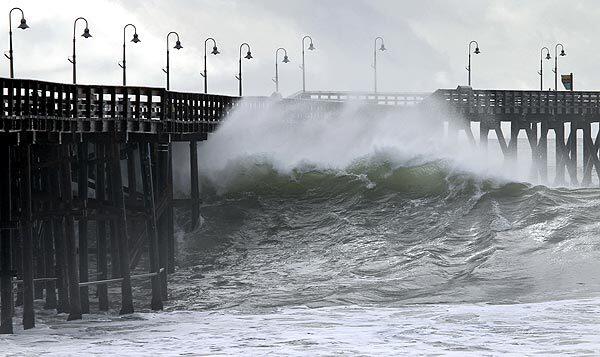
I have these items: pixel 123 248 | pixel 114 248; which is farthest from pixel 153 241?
pixel 123 248

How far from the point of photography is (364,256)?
46.8 metres

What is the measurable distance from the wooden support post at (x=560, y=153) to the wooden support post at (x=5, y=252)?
36.5 metres

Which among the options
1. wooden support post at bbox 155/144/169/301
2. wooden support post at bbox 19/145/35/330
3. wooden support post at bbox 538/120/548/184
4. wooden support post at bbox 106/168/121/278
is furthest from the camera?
wooden support post at bbox 538/120/548/184

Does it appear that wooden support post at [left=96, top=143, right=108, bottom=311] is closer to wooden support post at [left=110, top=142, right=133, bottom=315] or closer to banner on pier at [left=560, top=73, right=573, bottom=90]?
wooden support post at [left=110, top=142, right=133, bottom=315]

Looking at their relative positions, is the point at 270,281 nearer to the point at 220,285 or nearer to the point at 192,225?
the point at 220,285

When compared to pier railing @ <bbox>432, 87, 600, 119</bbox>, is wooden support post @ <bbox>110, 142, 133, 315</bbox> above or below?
below

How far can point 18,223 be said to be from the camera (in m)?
34.9

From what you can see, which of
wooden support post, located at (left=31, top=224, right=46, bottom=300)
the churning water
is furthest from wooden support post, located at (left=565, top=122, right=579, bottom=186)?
wooden support post, located at (left=31, top=224, right=46, bottom=300)

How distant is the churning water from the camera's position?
1266 inches

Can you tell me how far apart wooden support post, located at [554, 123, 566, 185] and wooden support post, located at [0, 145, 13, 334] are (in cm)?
3655

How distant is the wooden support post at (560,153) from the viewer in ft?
220

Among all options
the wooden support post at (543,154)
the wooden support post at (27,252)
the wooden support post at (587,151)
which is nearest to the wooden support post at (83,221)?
the wooden support post at (27,252)

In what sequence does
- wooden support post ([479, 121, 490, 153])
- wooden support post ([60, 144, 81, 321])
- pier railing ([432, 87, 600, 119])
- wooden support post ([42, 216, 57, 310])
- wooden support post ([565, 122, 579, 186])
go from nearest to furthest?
wooden support post ([60, 144, 81, 321]) < wooden support post ([42, 216, 57, 310]) < wooden support post ([479, 121, 490, 153]) < pier railing ([432, 87, 600, 119]) < wooden support post ([565, 122, 579, 186])

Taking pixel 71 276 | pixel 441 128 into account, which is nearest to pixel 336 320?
pixel 71 276
